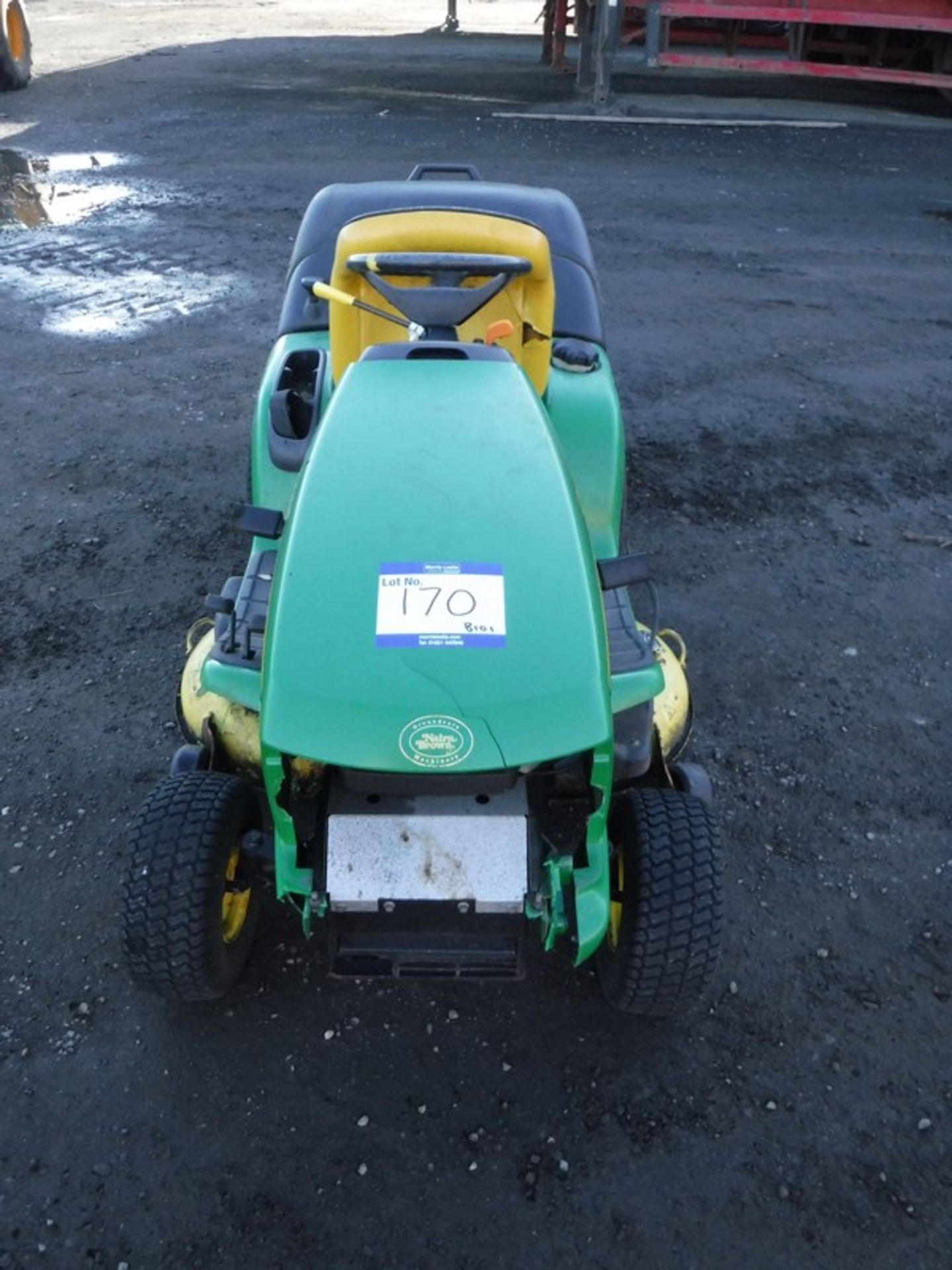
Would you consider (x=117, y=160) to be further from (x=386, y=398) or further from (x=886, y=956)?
(x=886, y=956)

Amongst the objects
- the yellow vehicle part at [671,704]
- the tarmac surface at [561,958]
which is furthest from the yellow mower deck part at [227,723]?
A: the yellow vehicle part at [671,704]

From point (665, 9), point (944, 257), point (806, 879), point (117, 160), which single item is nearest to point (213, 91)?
point (117, 160)

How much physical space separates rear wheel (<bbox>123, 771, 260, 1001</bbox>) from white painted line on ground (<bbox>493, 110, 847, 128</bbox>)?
1067 cm

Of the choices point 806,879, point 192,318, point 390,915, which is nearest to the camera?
point 390,915

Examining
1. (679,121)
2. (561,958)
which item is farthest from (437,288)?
(679,121)

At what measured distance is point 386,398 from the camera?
2.67 meters

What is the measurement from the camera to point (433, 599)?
7.24 feet

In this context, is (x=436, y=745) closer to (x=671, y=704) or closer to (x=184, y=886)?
(x=184, y=886)

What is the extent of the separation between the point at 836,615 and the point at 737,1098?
2.15 metres

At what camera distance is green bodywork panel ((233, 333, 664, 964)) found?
81.8 inches

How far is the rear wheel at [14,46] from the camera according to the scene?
11.8 meters

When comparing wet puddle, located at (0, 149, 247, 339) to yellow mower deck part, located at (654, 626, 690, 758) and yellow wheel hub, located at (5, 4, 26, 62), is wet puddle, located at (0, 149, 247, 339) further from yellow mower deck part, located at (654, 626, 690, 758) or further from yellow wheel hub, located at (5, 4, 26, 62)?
yellow mower deck part, located at (654, 626, 690, 758)

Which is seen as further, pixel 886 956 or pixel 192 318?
pixel 192 318

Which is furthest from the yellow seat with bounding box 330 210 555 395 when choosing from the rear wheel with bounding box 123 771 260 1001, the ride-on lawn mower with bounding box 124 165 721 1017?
the rear wheel with bounding box 123 771 260 1001
